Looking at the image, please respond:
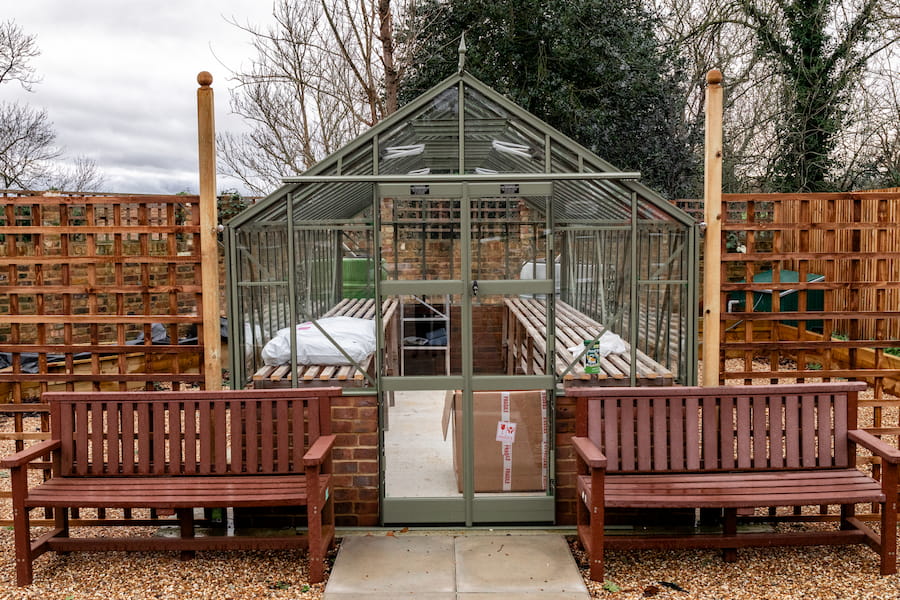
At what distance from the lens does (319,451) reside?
13.3ft

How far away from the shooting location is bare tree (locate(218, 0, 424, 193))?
12093 mm

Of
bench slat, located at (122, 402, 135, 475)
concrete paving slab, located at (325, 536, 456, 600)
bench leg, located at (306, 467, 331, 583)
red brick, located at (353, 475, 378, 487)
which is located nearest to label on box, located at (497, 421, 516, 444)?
concrete paving slab, located at (325, 536, 456, 600)

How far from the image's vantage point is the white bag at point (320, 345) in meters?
4.73

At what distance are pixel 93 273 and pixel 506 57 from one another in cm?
1071

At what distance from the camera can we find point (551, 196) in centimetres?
447

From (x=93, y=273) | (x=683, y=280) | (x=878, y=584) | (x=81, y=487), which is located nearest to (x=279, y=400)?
(x=81, y=487)

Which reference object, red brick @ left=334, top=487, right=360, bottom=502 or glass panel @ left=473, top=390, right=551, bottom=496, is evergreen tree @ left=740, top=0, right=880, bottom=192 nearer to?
glass panel @ left=473, top=390, right=551, bottom=496

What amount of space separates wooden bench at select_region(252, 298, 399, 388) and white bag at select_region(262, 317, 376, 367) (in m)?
0.05

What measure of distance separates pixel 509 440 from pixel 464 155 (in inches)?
74.0

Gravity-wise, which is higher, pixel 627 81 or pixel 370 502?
pixel 627 81

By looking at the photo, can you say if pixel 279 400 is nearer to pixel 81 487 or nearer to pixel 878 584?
pixel 81 487

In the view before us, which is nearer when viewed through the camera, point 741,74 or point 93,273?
point 93,273

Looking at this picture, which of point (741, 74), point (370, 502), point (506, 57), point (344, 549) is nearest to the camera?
point (344, 549)

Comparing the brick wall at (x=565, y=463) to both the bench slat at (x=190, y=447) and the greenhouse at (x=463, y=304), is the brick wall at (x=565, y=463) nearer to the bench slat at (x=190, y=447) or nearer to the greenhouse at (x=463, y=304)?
the greenhouse at (x=463, y=304)
